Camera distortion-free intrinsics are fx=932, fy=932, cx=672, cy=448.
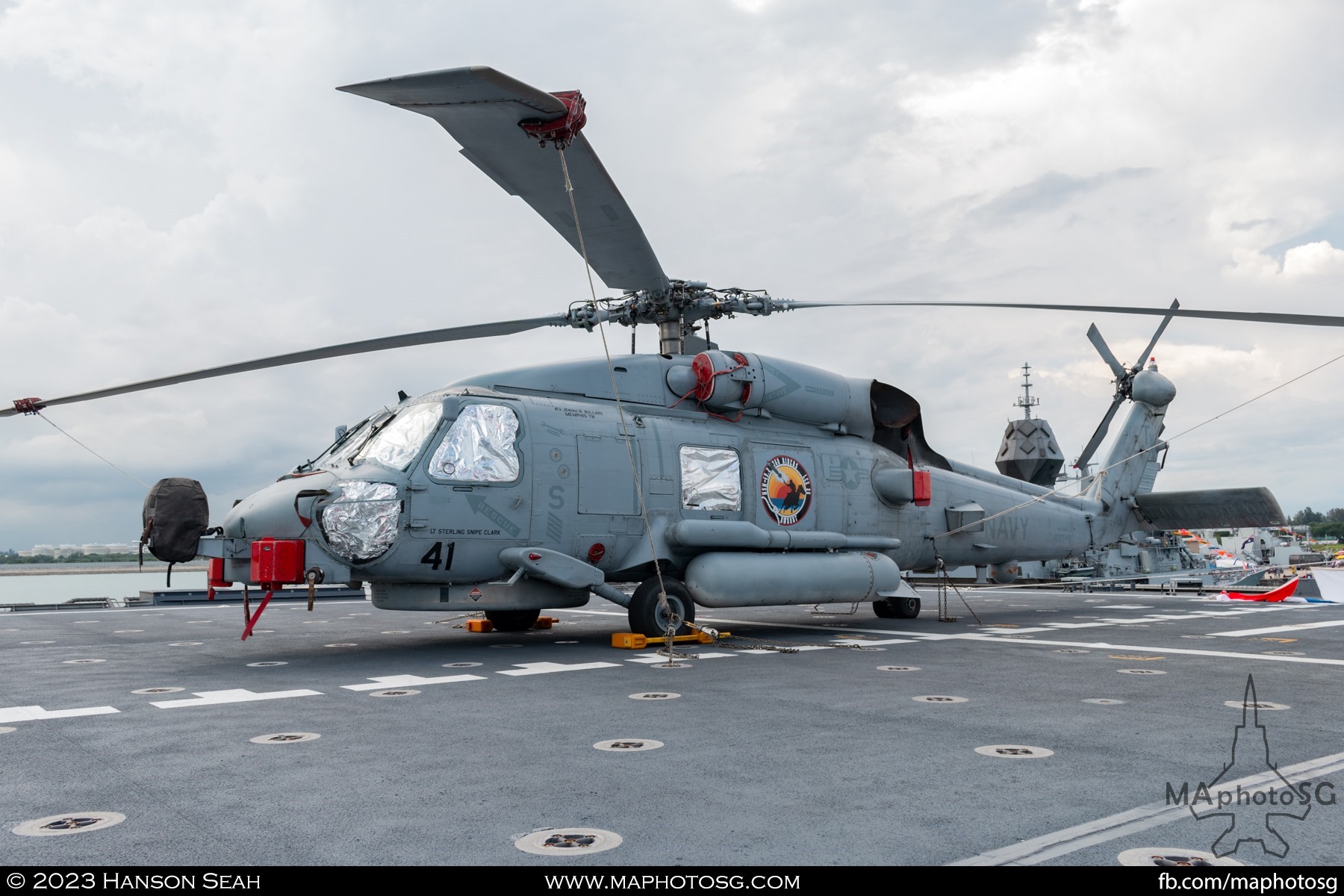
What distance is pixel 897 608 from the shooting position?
15.5 meters

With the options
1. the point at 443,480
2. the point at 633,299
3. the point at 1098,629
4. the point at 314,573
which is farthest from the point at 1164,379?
the point at 314,573

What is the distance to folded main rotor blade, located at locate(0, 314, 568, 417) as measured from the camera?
33.3 feet

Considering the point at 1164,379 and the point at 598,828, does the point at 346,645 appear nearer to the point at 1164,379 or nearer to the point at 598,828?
the point at 598,828

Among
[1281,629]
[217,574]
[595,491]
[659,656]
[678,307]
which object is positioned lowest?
[1281,629]

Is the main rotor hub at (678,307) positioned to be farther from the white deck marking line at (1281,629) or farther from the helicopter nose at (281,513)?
the white deck marking line at (1281,629)

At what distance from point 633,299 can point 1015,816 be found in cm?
912

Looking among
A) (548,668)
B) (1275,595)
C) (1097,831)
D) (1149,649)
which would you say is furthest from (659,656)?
(1275,595)

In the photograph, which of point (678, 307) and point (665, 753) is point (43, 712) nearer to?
point (665, 753)

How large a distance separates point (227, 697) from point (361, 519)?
2837 millimetres

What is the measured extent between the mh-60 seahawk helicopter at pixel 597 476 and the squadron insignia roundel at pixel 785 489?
1.4 inches

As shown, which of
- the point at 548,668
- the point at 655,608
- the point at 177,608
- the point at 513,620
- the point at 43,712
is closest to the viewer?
the point at 43,712

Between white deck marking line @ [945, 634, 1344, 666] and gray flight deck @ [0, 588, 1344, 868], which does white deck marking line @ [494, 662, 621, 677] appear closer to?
gray flight deck @ [0, 588, 1344, 868]

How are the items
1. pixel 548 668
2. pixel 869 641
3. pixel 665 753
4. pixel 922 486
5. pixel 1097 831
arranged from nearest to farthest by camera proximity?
pixel 1097 831 < pixel 665 753 < pixel 548 668 < pixel 869 641 < pixel 922 486

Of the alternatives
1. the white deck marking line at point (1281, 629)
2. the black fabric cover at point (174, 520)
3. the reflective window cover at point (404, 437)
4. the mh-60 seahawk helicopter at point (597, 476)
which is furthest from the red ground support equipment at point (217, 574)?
the white deck marking line at point (1281, 629)
